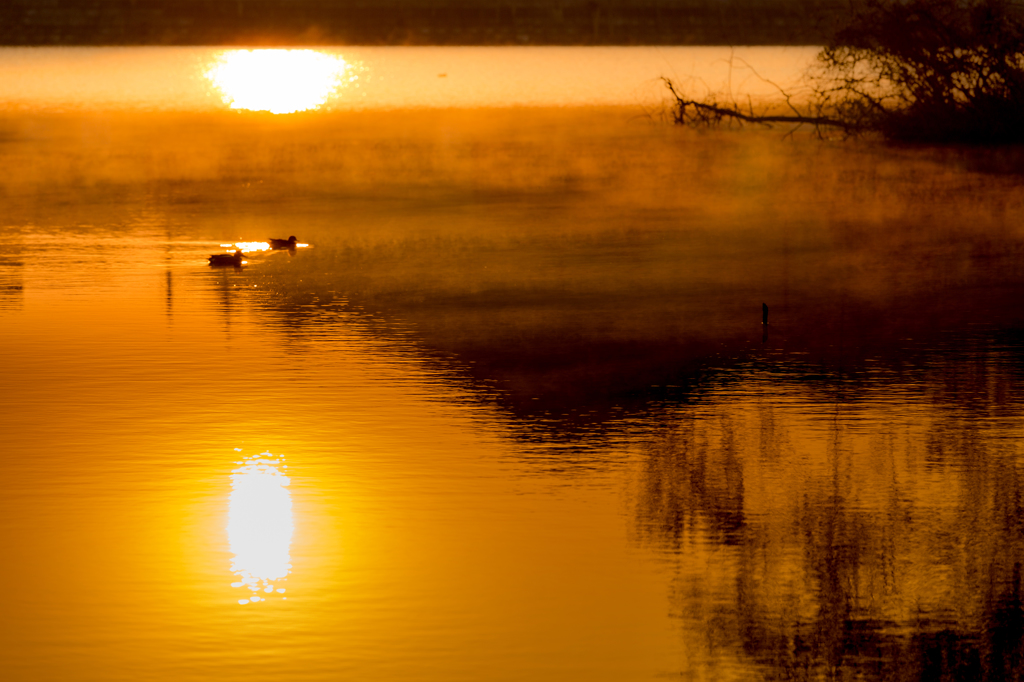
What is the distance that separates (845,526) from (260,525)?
2455mm

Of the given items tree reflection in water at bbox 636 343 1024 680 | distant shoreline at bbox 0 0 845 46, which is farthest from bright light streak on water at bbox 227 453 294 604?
distant shoreline at bbox 0 0 845 46

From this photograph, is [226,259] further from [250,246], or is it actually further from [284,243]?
[250,246]

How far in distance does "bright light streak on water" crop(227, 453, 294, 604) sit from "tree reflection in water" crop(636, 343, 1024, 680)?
4.93 feet

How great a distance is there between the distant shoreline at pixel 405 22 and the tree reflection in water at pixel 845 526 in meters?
124

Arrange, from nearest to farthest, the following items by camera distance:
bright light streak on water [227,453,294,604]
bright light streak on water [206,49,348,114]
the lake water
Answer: the lake water → bright light streak on water [227,453,294,604] → bright light streak on water [206,49,348,114]

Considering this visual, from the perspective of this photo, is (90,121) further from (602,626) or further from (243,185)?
(602,626)

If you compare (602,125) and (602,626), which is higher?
(602,125)

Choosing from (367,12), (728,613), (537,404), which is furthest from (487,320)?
(367,12)

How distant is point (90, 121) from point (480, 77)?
140 feet

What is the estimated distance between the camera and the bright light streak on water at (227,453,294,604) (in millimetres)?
6914

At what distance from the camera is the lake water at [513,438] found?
20.8ft

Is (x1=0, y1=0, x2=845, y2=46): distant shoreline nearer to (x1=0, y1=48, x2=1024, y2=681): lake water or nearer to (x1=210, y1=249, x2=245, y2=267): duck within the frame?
(x1=0, y1=48, x2=1024, y2=681): lake water

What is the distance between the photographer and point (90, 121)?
40.5m

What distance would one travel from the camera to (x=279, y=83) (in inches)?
3221
